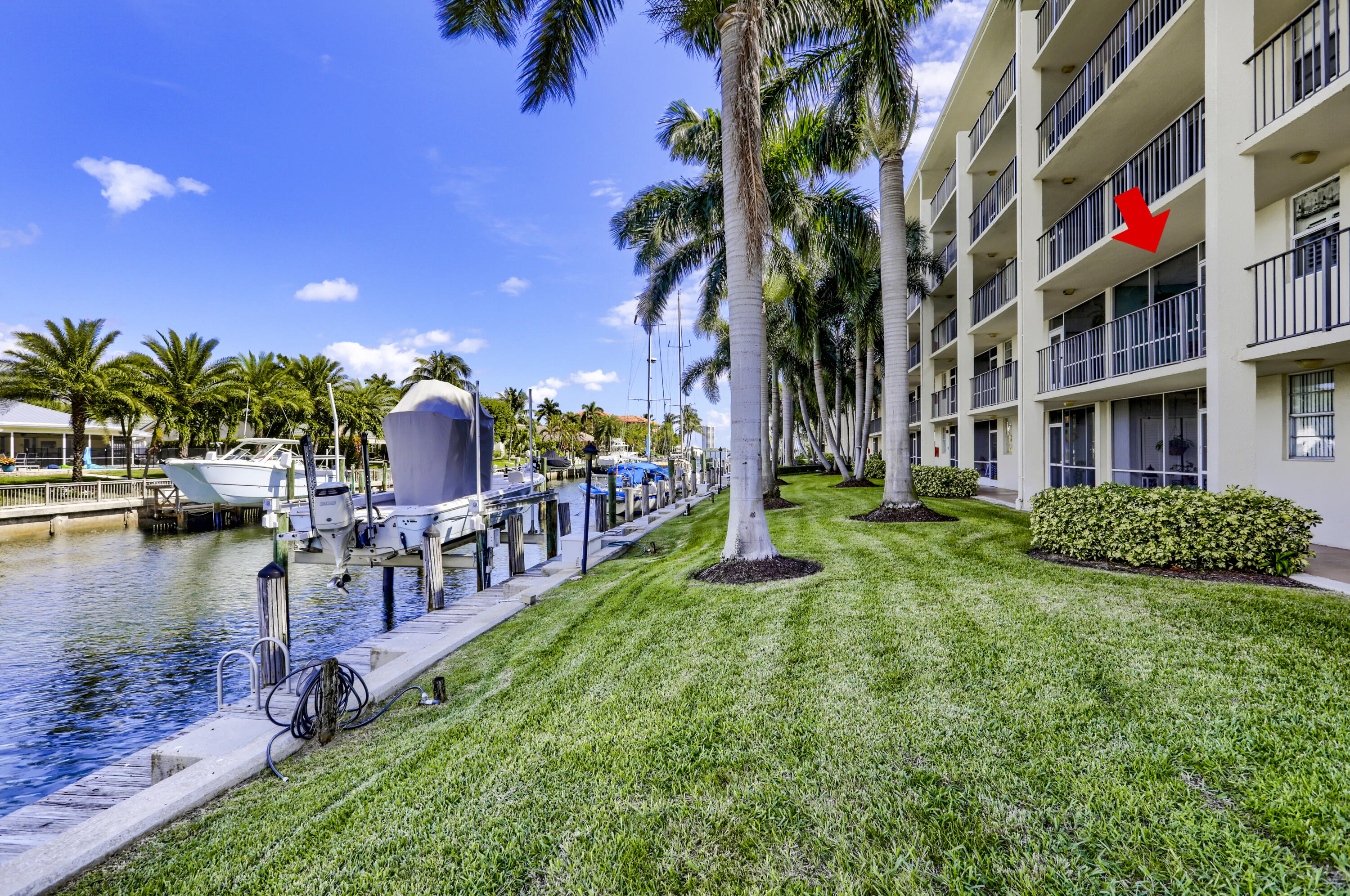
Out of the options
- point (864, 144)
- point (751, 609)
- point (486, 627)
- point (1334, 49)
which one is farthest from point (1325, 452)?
point (486, 627)

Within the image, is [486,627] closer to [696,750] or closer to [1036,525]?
[696,750]

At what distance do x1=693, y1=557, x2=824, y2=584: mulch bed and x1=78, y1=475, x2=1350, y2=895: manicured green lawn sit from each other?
1.88 m

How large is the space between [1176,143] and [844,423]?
154 feet

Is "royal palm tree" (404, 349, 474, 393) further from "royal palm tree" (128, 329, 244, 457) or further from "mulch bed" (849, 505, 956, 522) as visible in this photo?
"mulch bed" (849, 505, 956, 522)

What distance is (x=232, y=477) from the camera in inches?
911

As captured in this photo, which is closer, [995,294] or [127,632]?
[127,632]

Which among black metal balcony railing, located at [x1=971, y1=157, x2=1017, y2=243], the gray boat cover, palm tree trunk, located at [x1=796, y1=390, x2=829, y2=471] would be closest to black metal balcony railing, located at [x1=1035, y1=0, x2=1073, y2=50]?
black metal balcony railing, located at [x1=971, y1=157, x2=1017, y2=243]

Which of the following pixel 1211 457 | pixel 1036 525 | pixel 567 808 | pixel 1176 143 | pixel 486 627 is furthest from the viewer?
pixel 1176 143

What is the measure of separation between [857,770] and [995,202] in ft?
68.3

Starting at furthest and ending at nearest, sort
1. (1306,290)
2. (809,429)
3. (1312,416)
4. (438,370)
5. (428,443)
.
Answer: (438,370)
(809,429)
(428,443)
(1312,416)
(1306,290)

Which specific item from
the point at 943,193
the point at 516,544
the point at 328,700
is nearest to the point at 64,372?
the point at 516,544

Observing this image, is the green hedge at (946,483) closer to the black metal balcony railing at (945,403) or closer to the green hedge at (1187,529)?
the black metal balcony railing at (945,403)

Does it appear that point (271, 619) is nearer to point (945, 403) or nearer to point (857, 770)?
point (857, 770)

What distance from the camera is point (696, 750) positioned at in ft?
12.4
